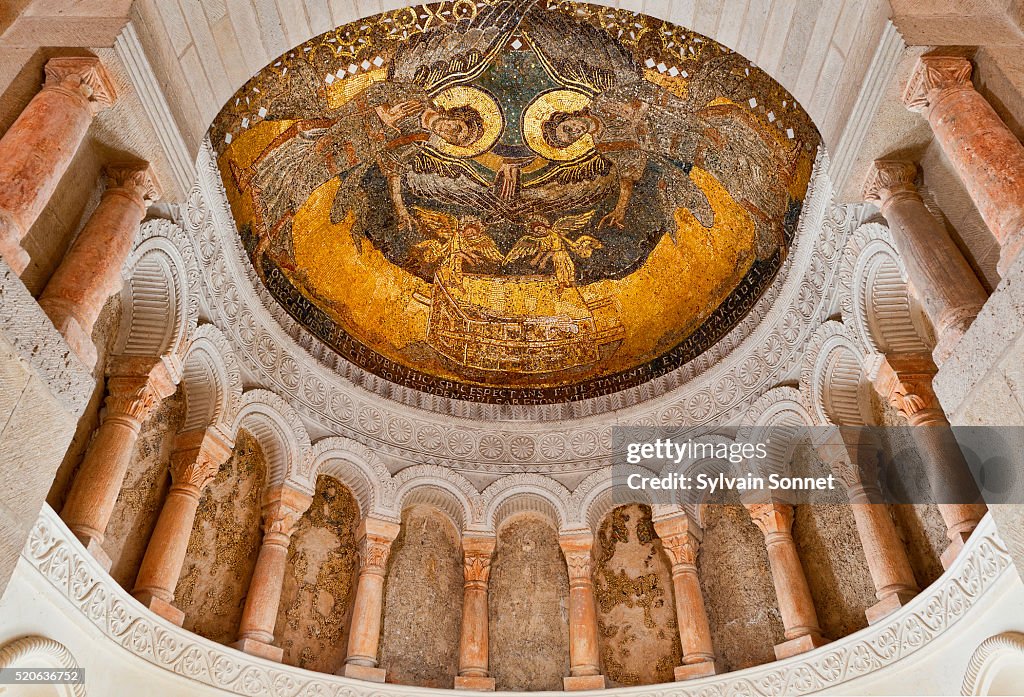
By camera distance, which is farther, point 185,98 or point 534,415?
point 534,415

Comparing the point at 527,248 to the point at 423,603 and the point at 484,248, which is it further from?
the point at 423,603

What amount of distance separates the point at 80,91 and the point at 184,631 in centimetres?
413

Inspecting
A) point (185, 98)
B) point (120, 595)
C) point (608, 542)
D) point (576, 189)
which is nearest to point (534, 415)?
point (608, 542)

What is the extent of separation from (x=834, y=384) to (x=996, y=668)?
2.99 metres

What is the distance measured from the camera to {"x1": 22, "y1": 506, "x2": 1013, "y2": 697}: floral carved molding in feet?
17.3

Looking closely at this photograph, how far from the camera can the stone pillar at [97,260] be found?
14.0 feet

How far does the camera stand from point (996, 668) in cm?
544

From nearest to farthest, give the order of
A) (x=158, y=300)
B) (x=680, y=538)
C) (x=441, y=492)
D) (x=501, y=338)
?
(x=158, y=300) → (x=680, y=538) → (x=441, y=492) → (x=501, y=338)

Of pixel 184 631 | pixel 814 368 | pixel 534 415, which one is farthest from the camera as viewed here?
pixel 534 415

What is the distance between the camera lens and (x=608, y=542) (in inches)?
364

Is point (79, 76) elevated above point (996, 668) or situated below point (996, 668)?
above

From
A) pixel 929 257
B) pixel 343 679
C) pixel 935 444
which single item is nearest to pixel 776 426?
pixel 935 444

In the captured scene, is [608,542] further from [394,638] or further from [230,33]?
[230,33]

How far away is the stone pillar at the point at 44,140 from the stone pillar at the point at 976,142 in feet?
14.9
